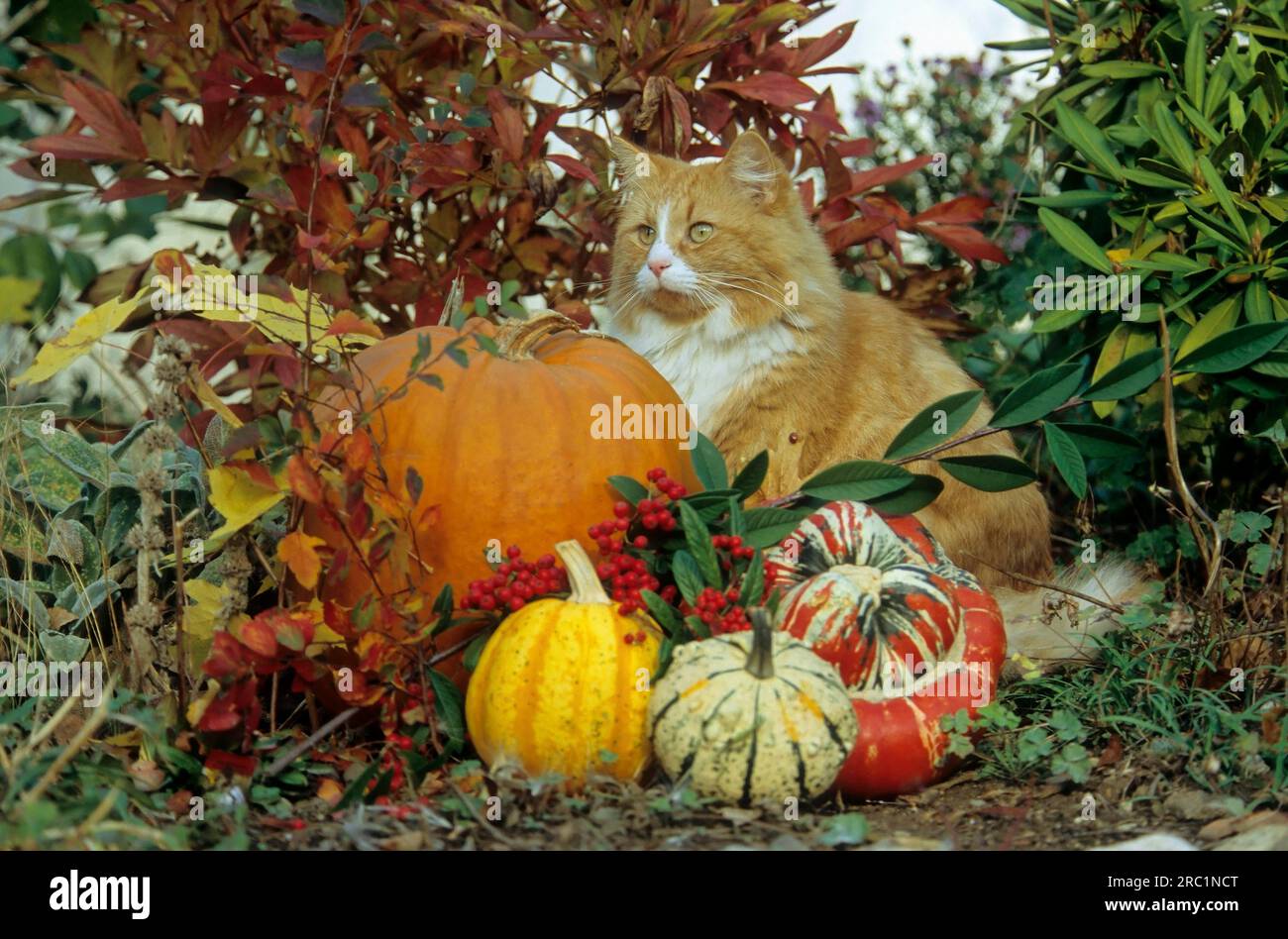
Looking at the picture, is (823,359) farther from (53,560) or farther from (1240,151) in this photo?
(53,560)

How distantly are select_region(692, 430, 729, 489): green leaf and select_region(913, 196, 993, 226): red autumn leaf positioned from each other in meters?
1.21

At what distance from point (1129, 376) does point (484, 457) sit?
1430 millimetres

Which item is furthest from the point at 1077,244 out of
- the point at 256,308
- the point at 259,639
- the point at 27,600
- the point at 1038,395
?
the point at 27,600

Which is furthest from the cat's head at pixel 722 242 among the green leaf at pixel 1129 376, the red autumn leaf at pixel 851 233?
the green leaf at pixel 1129 376

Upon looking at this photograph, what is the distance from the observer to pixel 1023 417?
3.05 metres

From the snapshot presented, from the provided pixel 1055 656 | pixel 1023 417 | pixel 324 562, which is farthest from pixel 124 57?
pixel 1055 656

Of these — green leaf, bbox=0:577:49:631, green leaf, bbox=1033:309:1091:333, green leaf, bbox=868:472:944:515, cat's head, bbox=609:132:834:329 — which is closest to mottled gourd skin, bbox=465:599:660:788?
green leaf, bbox=868:472:944:515

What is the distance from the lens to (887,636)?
2.69 meters

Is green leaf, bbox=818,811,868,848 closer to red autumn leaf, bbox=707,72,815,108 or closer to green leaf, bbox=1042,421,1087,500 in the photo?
green leaf, bbox=1042,421,1087,500

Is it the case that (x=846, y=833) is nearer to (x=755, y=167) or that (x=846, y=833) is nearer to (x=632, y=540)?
(x=632, y=540)

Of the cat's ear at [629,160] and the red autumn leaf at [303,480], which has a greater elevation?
the cat's ear at [629,160]

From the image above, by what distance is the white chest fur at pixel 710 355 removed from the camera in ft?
11.7

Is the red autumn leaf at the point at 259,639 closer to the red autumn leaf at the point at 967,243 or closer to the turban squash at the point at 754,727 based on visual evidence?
the turban squash at the point at 754,727

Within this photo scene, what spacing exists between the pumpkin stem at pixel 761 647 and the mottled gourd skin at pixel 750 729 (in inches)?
0.6
